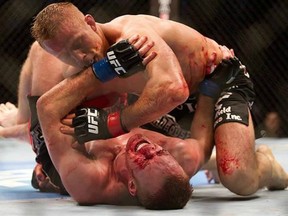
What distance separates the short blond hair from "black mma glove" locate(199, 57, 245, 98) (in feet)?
1.71

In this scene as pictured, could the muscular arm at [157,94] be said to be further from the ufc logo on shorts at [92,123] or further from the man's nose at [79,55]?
the man's nose at [79,55]

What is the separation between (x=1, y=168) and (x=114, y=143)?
4.00 ft

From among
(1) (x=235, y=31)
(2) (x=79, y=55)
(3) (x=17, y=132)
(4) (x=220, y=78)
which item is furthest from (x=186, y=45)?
(1) (x=235, y=31)

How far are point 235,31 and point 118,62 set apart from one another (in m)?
2.22

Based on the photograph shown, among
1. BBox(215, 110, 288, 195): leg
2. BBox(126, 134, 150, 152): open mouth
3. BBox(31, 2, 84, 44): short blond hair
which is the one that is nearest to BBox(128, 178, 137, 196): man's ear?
BBox(126, 134, 150, 152): open mouth

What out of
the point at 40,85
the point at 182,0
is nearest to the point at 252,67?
the point at 182,0

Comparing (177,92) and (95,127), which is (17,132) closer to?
(95,127)

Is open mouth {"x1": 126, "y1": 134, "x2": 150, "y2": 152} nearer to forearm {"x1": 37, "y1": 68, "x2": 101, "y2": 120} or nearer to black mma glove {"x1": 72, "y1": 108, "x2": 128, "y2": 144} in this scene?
black mma glove {"x1": 72, "y1": 108, "x2": 128, "y2": 144}

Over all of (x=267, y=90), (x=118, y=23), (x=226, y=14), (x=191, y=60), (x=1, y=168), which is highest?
(x=118, y=23)

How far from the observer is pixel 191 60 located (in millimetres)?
2152

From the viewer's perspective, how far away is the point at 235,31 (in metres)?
3.92

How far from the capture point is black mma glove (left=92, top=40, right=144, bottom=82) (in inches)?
71.6

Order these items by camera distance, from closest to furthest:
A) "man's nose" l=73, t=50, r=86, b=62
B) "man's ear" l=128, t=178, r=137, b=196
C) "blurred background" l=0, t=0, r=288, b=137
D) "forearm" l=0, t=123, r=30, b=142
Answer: "man's ear" l=128, t=178, r=137, b=196 < "man's nose" l=73, t=50, r=86, b=62 < "forearm" l=0, t=123, r=30, b=142 < "blurred background" l=0, t=0, r=288, b=137

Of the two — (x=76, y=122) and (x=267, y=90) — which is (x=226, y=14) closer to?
(x=267, y=90)
